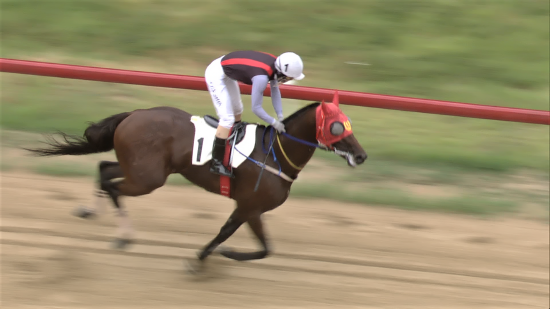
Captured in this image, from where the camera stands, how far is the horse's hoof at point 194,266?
16.3 ft

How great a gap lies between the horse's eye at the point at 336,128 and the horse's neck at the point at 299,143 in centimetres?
25

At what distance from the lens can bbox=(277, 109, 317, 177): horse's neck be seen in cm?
470

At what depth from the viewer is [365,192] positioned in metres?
6.47

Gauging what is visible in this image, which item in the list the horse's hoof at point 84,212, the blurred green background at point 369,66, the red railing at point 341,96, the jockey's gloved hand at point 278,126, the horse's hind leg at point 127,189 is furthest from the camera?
the blurred green background at point 369,66

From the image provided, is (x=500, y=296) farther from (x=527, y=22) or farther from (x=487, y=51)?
(x=527, y=22)

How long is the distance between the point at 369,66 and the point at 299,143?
16.9 ft

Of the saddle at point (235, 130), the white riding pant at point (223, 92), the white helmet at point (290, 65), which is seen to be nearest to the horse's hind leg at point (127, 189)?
the saddle at point (235, 130)

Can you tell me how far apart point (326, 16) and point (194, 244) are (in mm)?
6281

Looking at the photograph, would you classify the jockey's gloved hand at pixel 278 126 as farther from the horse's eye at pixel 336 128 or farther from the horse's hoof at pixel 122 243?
the horse's hoof at pixel 122 243

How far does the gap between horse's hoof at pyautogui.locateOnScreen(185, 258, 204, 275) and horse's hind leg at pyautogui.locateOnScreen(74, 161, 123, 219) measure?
0.94m

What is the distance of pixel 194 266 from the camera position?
5.01m

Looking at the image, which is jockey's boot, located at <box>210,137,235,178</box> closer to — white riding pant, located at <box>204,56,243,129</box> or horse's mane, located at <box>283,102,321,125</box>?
white riding pant, located at <box>204,56,243,129</box>

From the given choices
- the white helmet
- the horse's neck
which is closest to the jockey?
the white helmet

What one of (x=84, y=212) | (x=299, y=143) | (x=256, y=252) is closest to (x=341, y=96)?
(x=299, y=143)
